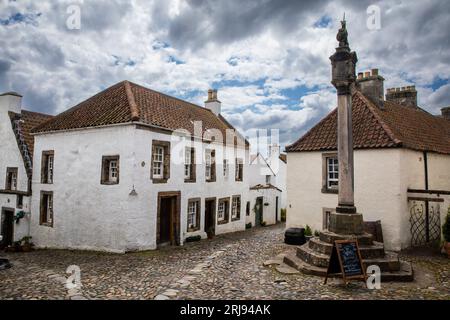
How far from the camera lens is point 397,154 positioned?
497 inches

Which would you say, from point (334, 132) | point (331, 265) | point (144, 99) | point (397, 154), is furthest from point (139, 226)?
point (397, 154)

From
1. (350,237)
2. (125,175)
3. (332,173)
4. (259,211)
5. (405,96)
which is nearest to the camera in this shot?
(350,237)

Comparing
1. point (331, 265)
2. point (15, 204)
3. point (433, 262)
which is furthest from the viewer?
point (15, 204)

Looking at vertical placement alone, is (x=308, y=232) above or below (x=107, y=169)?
below

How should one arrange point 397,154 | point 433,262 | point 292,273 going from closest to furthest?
point 292,273 → point 433,262 → point 397,154

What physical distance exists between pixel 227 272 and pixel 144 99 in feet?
36.2

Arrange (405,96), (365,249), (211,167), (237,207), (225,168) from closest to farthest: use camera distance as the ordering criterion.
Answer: (365,249) < (211,167) < (225,168) < (405,96) < (237,207)

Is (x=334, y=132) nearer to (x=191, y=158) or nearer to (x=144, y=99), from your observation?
(x=191, y=158)

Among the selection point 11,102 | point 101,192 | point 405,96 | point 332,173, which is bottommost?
point 101,192

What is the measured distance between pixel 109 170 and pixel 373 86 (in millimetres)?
14101

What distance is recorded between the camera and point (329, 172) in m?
14.7

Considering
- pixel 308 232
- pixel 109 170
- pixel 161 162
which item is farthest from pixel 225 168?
pixel 109 170

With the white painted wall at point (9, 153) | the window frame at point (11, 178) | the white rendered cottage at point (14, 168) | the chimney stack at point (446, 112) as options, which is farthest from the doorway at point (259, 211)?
the window frame at point (11, 178)

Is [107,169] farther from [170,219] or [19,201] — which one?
[19,201]
